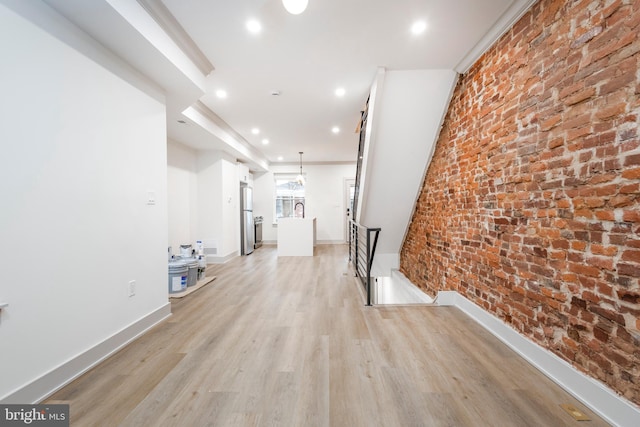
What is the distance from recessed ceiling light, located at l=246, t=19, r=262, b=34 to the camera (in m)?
1.99

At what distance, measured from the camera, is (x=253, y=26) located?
2.03m

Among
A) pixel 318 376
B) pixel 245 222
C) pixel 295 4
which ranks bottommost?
pixel 318 376

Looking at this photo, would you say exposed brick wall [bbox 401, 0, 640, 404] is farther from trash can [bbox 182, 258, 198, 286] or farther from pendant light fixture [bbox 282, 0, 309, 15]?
trash can [bbox 182, 258, 198, 286]

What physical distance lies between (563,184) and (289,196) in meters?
6.94

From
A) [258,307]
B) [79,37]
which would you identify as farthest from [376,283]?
[79,37]

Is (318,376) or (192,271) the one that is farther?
(192,271)

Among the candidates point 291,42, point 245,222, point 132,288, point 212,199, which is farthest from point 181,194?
point 291,42

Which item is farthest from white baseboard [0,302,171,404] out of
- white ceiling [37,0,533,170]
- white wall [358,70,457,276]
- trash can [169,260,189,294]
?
white wall [358,70,457,276]

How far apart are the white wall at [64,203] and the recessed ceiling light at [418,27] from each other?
2.53 meters

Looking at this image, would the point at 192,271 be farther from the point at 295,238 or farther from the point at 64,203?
the point at 295,238

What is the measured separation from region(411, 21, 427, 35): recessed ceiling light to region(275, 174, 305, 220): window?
236 inches

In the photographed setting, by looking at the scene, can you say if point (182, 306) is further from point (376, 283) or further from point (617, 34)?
point (617, 34)

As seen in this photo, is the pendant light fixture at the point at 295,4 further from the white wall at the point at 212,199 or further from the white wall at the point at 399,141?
the white wall at the point at 212,199

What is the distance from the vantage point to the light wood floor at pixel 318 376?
130 centimetres
